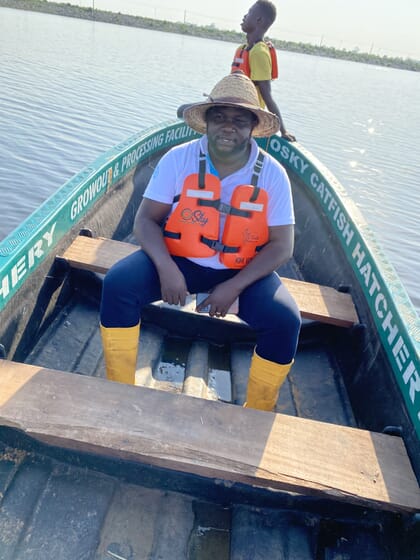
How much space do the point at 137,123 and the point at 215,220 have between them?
32.2ft

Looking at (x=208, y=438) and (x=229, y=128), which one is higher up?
(x=229, y=128)

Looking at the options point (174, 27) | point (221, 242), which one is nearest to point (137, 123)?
point (221, 242)

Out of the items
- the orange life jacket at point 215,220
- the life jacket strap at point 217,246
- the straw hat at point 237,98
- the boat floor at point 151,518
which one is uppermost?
the straw hat at point 237,98

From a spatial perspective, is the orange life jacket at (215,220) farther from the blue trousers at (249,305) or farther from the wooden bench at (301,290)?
the wooden bench at (301,290)

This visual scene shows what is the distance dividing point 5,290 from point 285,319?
1381 mm

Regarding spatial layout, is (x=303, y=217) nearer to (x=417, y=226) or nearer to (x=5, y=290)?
(x=5, y=290)

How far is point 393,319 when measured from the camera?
2420mm

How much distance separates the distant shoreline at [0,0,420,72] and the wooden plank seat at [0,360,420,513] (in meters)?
54.0

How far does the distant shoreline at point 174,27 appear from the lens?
48219 mm

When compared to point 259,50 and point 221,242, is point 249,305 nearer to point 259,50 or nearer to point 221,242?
point 221,242

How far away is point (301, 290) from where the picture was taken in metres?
3.18

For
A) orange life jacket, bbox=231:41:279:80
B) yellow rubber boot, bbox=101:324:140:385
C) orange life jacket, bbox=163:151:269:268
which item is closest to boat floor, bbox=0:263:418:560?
yellow rubber boot, bbox=101:324:140:385

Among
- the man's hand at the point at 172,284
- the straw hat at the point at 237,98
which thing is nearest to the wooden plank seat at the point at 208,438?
the man's hand at the point at 172,284

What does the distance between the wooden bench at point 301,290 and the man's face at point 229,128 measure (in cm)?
110
